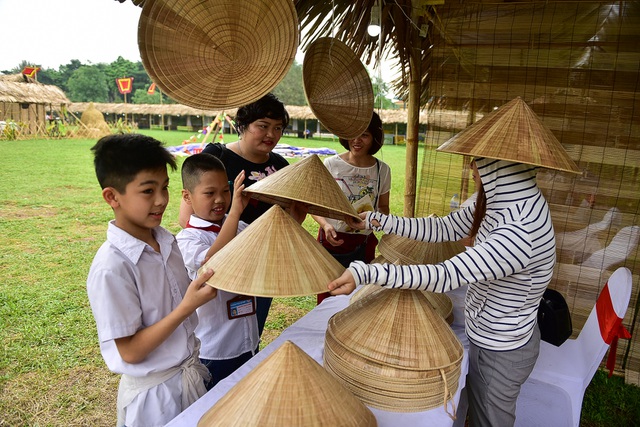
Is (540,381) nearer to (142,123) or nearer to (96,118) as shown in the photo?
(96,118)

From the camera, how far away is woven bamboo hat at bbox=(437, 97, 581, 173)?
1.37m

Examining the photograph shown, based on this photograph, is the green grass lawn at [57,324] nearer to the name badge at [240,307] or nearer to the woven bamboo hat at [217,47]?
the name badge at [240,307]

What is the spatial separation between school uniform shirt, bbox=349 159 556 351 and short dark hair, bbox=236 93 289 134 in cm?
114

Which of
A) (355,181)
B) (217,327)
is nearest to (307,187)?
(217,327)

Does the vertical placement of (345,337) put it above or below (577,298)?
above

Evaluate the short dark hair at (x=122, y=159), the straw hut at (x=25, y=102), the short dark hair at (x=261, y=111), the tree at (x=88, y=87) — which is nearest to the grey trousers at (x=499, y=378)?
the short dark hair at (x=122, y=159)

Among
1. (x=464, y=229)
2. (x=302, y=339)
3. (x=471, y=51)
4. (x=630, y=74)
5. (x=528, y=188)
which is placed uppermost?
(x=471, y=51)

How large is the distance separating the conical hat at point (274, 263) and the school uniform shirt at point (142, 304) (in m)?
0.21

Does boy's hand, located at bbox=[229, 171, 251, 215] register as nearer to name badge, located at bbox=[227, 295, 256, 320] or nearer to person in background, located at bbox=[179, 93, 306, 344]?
name badge, located at bbox=[227, 295, 256, 320]

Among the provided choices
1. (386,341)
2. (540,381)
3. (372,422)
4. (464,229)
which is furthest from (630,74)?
(372,422)

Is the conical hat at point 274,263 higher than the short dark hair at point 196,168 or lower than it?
lower

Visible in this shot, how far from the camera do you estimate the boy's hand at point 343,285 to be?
1.25 metres

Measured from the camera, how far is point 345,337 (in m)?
1.35

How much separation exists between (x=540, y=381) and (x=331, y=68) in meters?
1.84
